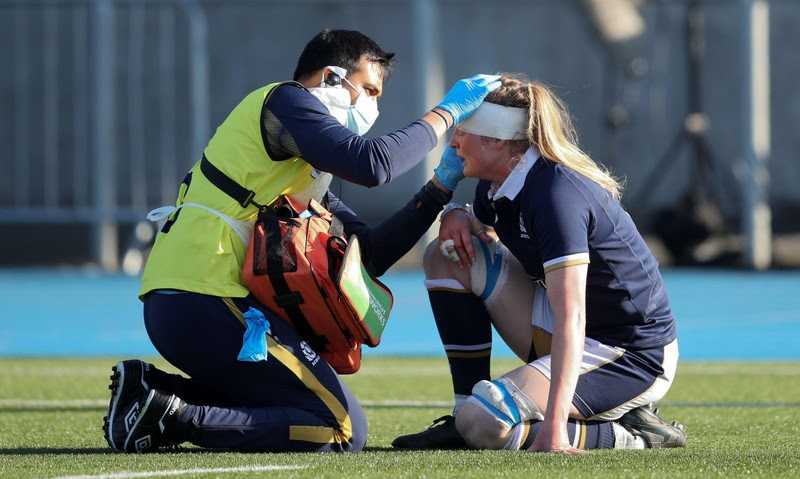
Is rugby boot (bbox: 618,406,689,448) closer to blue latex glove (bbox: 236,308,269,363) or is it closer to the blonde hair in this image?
the blonde hair

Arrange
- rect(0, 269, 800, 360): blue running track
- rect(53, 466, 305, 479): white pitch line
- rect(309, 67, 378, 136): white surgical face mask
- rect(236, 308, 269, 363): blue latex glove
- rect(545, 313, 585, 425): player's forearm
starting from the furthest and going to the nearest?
rect(0, 269, 800, 360): blue running track
rect(309, 67, 378, 136): white surgical face mask
rect(236, 308, 269, 363): blue latex glove
rect(545, 313, 585, 425): player's forearm
rect(53, 466, 305, 479): white pitch line

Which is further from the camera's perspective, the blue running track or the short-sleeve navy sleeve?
the blue running track

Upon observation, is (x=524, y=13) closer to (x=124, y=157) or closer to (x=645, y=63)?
(x=645, y=63)

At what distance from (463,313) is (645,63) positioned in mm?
10422

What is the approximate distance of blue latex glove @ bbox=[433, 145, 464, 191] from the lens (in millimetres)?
3965

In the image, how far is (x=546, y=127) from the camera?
3664 mm

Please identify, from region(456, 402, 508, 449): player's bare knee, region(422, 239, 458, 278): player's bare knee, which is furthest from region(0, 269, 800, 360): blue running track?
region(456, 402, 508, 449): player's bare knee

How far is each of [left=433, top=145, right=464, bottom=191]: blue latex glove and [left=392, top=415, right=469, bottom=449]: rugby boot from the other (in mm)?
763

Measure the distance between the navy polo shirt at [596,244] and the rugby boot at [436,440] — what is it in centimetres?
48

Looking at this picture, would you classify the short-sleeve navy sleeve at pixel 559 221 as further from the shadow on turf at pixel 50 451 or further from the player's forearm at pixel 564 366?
the shadow on turf at pixel 50 451

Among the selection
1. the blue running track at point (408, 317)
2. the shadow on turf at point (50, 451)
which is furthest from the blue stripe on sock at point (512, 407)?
the blue running track at point (408, 317)

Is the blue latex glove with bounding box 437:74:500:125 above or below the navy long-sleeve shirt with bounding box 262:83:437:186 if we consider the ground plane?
above

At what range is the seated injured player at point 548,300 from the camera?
3426 millimetres

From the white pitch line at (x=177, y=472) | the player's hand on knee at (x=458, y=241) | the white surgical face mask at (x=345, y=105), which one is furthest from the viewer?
the player's hand on knee at (x=458, y=241)
